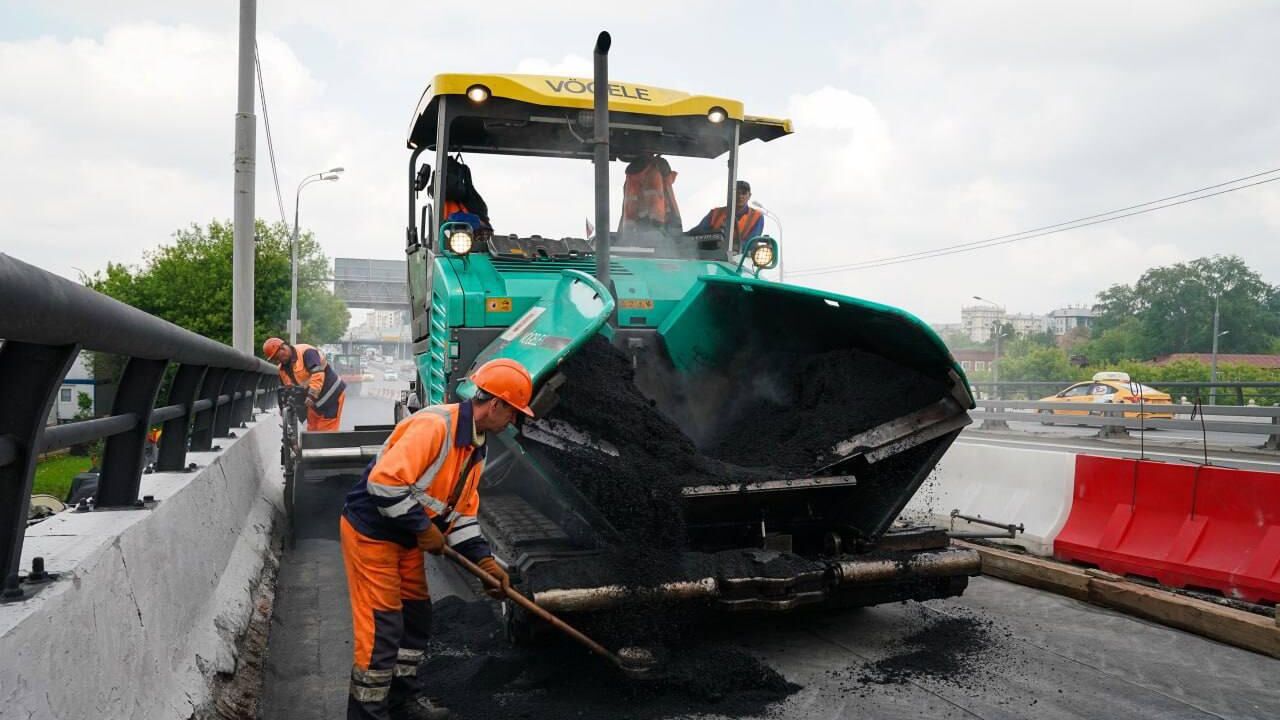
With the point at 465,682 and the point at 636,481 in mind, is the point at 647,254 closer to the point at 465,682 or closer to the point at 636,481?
the point at 636,481

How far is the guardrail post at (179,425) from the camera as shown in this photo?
4.12m

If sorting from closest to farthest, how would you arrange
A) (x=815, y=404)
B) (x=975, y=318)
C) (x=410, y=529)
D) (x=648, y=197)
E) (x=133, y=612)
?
1. (x=133, y=612)
2. (x=410, y=529)
3. (x=815, y=404)
4. (x=648, y=197)
5. (x=975, y=318)

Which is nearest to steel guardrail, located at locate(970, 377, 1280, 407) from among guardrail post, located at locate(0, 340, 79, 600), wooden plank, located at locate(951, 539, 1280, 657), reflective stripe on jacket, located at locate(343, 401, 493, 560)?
wooden plank, located at locate(951, 539, 1280, 657)

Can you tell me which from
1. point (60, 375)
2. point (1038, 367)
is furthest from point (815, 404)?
point (1038, 367)

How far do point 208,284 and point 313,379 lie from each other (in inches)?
1010

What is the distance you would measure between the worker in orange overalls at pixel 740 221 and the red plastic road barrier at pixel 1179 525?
109 inches

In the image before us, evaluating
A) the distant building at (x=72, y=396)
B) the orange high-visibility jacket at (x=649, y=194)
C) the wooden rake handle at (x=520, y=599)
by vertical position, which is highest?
the orange high-visibility jacket at (x=649, y=194)

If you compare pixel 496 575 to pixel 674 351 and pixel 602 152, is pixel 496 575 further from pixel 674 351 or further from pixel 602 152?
pixel 602 152

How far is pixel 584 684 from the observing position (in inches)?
162

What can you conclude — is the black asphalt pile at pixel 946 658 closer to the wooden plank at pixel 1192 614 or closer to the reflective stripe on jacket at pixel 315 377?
the wooden plank at pixel 1192 614

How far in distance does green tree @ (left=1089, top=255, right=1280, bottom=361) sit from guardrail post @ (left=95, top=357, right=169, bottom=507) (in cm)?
5305

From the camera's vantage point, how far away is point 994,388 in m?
30.5

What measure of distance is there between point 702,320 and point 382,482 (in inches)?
89.6

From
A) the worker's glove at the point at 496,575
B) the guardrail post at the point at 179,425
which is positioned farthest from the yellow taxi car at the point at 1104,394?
the guardrail post at the point at 179,425
